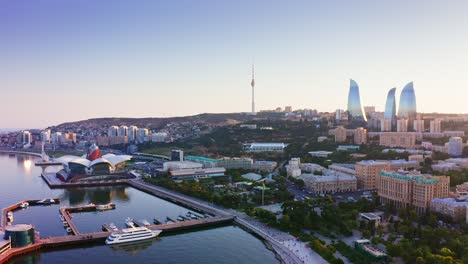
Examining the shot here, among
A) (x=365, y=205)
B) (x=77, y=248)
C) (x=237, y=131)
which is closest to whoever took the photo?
(x=77, y=248)

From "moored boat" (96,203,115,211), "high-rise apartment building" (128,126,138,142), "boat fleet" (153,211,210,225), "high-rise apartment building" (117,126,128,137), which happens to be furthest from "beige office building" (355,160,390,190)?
"high-rise apartment building" (117,126,128,137)

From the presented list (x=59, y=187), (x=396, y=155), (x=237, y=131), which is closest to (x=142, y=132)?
(x=237, y=131)

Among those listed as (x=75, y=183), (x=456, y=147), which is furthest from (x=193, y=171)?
(x=456, y=147)

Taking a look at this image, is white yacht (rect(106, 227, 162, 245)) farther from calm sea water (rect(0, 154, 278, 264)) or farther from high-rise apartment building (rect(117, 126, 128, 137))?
high-rise apartment building (rect(117, 126, 128, 137))

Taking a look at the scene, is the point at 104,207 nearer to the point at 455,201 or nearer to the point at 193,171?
the point at 193,171

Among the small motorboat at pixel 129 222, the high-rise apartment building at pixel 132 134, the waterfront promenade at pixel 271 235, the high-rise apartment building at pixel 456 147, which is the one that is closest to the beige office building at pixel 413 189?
the waterfront promenade at pixel 271 235

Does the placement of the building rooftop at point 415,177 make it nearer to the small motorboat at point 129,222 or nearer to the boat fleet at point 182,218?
the boat fleet at point 182,218

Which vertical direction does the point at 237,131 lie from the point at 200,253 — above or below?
above

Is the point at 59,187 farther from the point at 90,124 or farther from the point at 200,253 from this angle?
the point at 90,124
